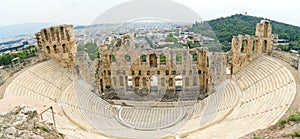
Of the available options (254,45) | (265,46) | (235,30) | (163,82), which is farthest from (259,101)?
(235,30)

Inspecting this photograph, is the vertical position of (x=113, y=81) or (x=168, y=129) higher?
(x=113, y=81)

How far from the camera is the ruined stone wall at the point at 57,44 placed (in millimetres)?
19453

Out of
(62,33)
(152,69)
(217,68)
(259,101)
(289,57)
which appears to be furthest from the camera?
(152,69)

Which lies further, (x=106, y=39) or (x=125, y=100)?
(x=106, y=39)

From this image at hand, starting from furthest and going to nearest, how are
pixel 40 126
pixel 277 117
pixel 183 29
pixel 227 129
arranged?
pixel 183 29, pixel 227 129, pixel 277 117, pixel 40 126

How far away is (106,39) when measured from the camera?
31062mm

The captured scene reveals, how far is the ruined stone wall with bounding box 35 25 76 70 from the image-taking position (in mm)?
19453

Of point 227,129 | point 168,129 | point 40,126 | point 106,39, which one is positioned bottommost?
point 168,129

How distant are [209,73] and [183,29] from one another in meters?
41.5

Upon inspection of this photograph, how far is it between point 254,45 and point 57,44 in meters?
18.1

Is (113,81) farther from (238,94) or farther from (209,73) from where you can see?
(238,94)

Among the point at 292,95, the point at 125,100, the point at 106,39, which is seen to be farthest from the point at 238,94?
the point at 106,39

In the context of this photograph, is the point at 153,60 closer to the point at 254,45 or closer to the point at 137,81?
the point at 137,81

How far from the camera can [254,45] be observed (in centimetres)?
1883
